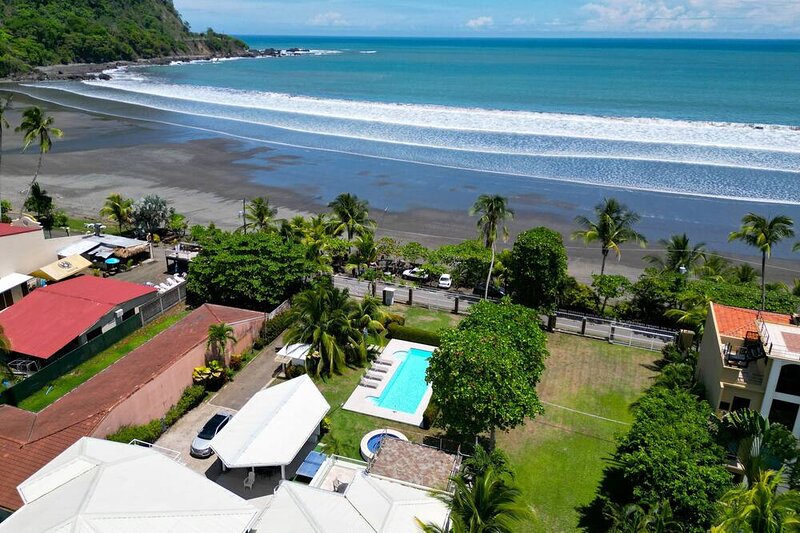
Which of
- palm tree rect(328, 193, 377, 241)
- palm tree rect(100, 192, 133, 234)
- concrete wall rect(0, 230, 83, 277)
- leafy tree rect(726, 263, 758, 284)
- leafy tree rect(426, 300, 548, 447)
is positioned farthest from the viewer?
palm tree rect(100, 192, 133, 234)

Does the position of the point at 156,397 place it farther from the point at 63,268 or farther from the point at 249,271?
the point at 63,268

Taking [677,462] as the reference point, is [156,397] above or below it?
below

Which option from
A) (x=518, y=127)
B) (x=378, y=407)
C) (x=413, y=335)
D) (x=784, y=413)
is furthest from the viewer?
(x=518, y=127)

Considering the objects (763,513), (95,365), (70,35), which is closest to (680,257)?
(763,513)

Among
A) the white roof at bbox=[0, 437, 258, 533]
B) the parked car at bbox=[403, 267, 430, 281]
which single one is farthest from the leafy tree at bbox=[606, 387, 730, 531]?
the parked car at bbox=[403, 267, 430, 281]

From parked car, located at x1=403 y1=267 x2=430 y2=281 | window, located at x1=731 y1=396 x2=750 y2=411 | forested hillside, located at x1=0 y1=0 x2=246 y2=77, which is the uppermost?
forested hillside, located at x1=0 y1=0 x2=246 y2=77

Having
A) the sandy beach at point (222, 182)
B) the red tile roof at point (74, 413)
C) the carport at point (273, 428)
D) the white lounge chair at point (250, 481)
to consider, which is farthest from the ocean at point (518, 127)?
the white lounge chair at point (250, 481)

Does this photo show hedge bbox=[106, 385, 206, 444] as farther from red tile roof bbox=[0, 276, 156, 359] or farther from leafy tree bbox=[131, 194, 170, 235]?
leafy tree bbox=[131, 194, 170, 235]
